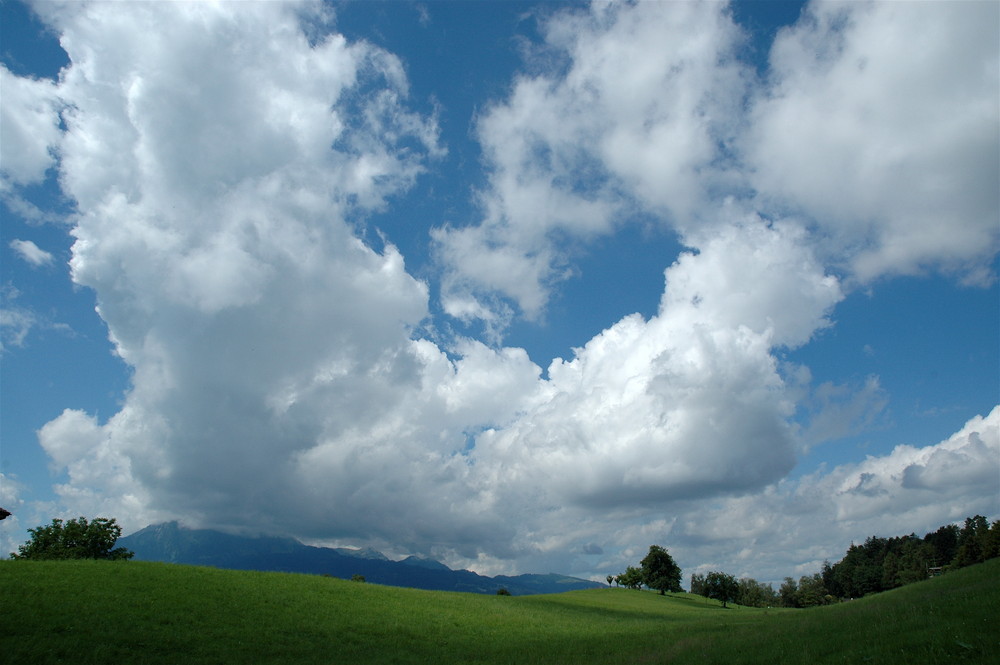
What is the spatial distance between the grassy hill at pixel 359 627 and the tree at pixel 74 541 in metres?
52.4

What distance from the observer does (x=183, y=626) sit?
113 ft

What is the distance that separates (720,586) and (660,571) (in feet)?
49.9

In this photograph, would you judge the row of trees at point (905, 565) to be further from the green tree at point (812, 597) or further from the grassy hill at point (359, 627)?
the grassy hill at point (359, 627)

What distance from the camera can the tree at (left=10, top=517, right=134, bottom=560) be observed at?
86.4 metres

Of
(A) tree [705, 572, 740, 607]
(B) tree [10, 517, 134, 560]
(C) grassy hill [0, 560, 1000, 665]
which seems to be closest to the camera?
(C) grassy hill [0, 560, 1000, 665]

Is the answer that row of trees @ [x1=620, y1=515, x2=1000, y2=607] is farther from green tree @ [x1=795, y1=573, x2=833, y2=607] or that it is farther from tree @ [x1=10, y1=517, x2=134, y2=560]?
tree @ [x1=10, y1=517, x2=134, y2=560]

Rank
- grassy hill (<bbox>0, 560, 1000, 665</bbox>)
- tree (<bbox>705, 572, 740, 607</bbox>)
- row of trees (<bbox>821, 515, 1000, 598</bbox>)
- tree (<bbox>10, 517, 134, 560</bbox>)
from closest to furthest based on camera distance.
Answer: grassy hill (<bbox>0, 560, 1000, 665</bbox>), tree (<bbox>10, 517, 134, 560</bbox>), tree (<bbox>705, 572, 740, 607</bbox>), row of trees (<bbox>821, 515, 1000, 598</bbox>)

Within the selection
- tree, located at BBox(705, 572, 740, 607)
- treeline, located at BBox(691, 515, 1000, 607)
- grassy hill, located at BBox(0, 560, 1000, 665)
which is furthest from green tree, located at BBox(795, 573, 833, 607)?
grassy hill, located at BBox(0, 560, 1000, 665)

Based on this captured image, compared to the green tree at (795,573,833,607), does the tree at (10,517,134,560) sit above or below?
above

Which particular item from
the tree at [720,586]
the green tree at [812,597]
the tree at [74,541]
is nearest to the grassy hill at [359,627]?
the tree at [74,541]

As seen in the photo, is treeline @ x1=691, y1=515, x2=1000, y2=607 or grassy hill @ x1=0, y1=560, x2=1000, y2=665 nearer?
grassy hill @ x1=0, y1=560, x2=1000, y2=665

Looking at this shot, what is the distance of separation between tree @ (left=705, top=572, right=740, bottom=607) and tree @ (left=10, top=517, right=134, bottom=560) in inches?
4981

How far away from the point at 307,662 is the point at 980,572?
50.0 m

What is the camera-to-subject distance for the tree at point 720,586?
436ft
